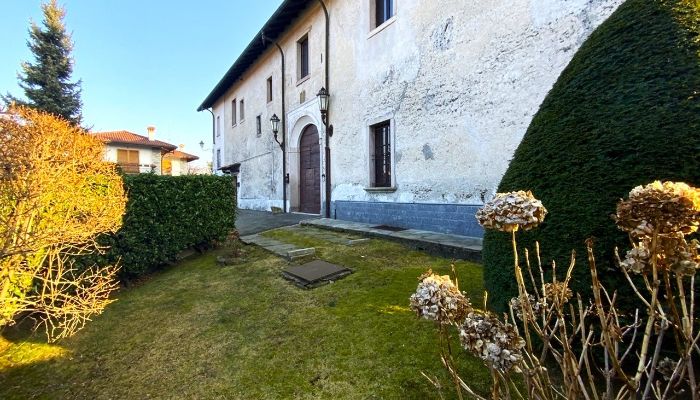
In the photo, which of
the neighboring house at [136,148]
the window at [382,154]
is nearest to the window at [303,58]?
the window at [382,154]

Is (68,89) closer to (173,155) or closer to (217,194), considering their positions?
(217,194)

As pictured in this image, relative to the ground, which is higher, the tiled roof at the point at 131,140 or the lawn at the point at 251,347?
the tiled roof at the point at 131,140

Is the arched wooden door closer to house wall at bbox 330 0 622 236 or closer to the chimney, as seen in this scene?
house wall at bbox 330 0 622 236

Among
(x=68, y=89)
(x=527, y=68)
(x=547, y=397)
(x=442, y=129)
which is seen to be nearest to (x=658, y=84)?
(x=547, y=397)

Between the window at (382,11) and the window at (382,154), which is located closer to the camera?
the window at (382,11)

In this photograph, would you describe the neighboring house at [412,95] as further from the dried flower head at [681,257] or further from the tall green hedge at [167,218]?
Answer: the dried flower head at [681,257]

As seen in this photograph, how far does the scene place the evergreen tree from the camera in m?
16.2

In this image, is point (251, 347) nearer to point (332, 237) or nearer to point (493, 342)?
point (493, 342)

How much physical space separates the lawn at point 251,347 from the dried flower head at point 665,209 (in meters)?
1.64

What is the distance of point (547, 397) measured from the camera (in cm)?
108

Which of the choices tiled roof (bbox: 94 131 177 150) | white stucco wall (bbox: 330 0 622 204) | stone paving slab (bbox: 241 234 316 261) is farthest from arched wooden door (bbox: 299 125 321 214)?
tiled roof (bbox: 94 131 177 150)

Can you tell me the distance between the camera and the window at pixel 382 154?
27.0 feet

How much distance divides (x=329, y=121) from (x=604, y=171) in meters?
8.66

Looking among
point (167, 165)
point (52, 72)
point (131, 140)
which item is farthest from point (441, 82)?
point (167, 165)
